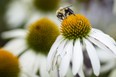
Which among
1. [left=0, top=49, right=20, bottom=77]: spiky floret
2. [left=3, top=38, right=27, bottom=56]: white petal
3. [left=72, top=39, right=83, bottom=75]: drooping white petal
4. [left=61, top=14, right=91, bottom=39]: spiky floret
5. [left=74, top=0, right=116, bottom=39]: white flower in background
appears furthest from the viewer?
[left=74, top=0, right=116, bottom=39]: white flower in background

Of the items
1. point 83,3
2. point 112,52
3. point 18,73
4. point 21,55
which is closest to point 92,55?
point 112,52

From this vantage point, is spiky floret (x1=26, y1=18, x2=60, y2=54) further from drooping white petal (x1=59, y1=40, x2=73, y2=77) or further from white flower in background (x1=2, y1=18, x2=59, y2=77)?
drooping white petal (x1=59, y1=40, x2=73, y2=77)

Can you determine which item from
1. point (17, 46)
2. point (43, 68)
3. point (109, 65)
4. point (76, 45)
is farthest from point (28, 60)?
point (76, 45)

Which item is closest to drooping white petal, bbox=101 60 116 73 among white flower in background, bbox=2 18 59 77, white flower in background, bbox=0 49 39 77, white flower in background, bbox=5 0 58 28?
white flower in background, bbox=2 18 59 77

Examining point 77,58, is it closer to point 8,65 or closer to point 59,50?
point 59,50

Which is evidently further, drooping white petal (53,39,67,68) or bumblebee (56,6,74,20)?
bumblebee (56,6,74,20)

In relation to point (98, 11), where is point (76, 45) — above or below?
above

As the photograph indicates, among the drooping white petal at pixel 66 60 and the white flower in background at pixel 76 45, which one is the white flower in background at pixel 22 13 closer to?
the white flower in background at pixel 76 45

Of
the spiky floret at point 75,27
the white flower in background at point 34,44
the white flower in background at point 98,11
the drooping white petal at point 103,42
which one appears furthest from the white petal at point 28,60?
the white flower in background at point 98,11
